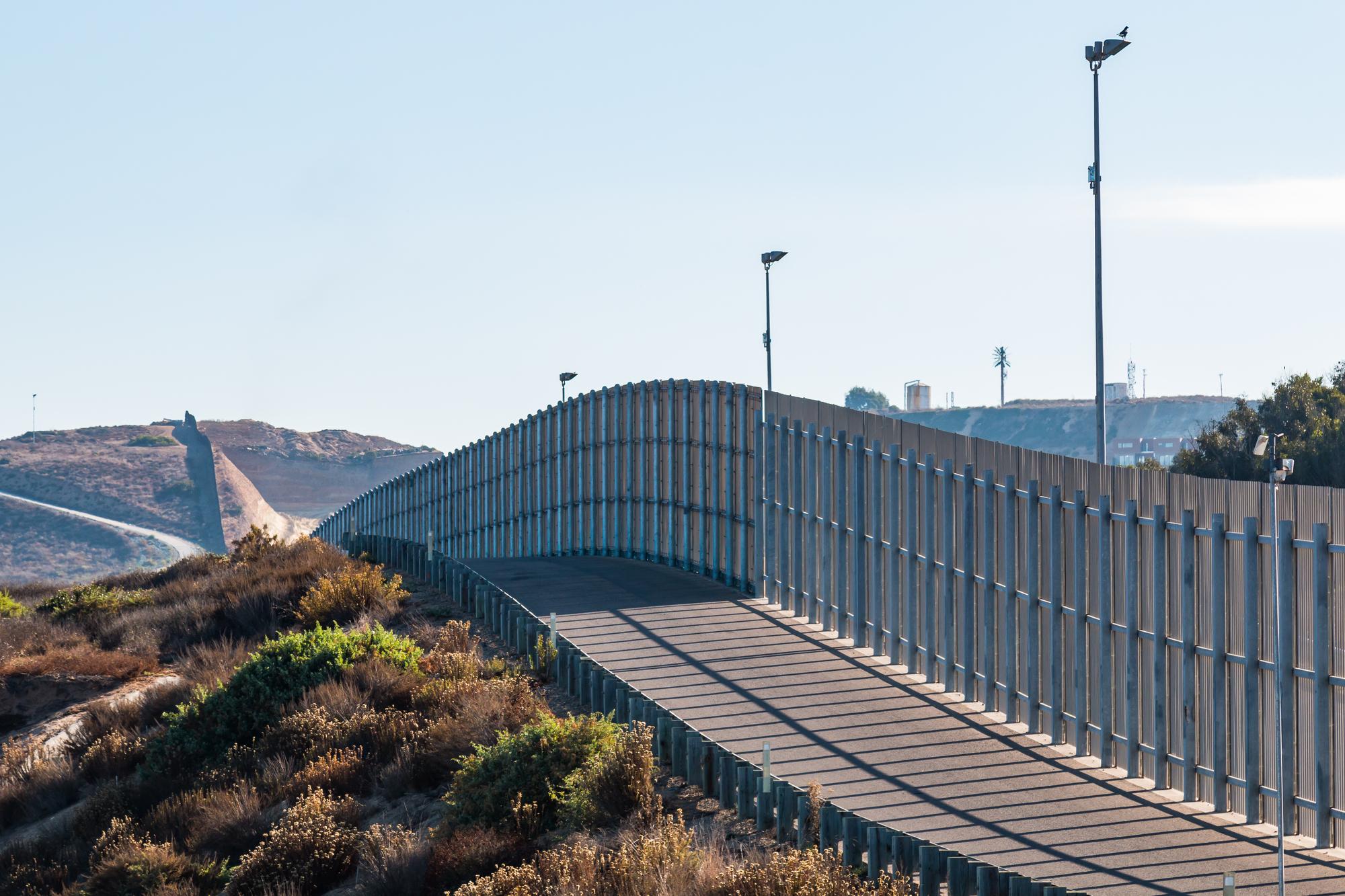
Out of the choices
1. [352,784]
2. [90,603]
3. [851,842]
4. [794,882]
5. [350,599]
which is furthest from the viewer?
[90,603]

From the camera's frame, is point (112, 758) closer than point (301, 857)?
No

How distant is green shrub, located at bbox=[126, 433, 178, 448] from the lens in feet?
573

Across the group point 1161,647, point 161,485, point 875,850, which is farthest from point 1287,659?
point 161,485

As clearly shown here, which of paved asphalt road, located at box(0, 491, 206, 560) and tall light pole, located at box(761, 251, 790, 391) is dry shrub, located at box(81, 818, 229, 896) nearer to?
tall light pole, located at box(761, 251, 790, 391)

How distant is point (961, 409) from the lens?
18362 cm

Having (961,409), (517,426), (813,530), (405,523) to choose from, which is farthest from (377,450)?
(813,530)

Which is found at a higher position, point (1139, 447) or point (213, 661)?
point (1139, 447)

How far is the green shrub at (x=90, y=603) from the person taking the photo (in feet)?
78.4

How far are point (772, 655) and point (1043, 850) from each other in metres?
6.42

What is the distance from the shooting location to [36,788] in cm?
1515

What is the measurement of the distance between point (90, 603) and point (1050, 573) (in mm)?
19112

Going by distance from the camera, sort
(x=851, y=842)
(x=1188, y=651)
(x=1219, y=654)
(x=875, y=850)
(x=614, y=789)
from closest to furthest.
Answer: (x=875, y=850)
(x=851, y=842)
(x=614, y=789)
(x=1219, y=654)
(x=1188, y=651)

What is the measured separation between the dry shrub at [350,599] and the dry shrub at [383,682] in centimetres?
365

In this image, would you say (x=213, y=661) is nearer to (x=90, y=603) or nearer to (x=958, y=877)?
(x=90, y=603)
